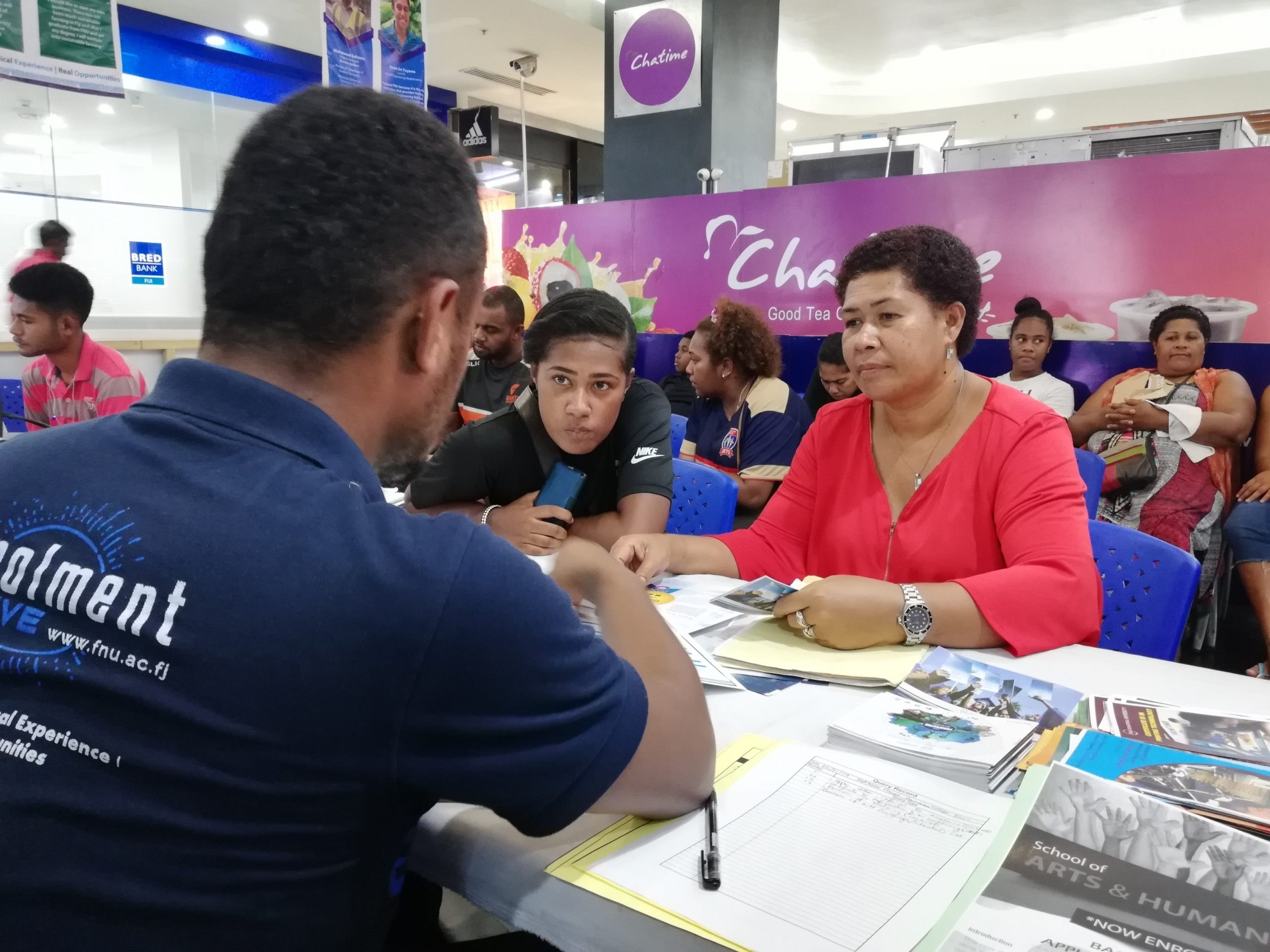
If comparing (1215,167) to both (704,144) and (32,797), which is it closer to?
(704,144)

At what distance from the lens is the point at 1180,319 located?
12.0ft

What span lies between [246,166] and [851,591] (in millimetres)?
1031

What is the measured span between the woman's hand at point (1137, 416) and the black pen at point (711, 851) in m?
3.50

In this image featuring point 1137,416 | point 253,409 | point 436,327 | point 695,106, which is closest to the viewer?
point 253,409

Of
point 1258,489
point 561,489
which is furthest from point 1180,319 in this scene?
point 561,489

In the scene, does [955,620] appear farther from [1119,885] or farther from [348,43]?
[348,43]

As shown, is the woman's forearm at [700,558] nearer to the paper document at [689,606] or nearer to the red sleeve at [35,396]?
the paper document at [689,606]

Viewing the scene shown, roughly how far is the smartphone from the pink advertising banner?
3.11 metres

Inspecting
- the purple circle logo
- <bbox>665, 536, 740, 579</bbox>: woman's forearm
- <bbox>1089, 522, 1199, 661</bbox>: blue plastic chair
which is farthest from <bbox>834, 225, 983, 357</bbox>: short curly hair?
the purple circle logo

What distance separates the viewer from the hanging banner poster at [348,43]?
3141 mm

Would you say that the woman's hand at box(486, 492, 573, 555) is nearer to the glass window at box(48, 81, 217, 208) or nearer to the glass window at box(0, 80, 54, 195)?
the glass window at box(48, 81, 217, 208)

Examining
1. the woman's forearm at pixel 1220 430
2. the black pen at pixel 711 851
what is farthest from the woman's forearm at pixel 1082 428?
the black pen at pixel 711 851

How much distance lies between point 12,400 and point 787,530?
4146 mm

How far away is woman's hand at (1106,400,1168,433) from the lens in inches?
142
